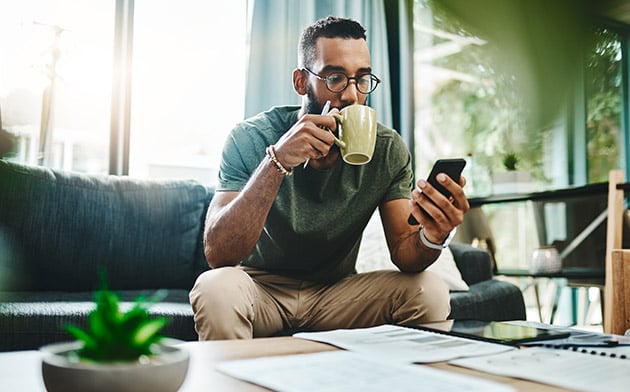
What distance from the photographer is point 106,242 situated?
2084 millimetres

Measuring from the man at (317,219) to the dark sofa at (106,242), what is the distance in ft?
1.20

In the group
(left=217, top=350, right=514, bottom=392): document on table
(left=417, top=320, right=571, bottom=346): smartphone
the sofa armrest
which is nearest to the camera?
(left=217, top=350, right=514, bottom=392): document on table

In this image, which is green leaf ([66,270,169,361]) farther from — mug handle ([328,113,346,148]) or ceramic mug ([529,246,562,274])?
ceramic mug ([529,246,562,274])

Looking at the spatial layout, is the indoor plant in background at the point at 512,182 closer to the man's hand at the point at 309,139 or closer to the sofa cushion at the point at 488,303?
the sofa cushion at the point at 488,303

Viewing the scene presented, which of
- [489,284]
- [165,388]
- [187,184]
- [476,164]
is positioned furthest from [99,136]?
[165,388]

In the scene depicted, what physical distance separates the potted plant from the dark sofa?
1.20 meters

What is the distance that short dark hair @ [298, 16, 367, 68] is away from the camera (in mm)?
1596

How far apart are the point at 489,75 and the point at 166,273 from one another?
2.67m

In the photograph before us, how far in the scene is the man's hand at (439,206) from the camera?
1196 millimetres

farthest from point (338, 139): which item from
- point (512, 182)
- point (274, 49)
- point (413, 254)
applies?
point (512, 182)

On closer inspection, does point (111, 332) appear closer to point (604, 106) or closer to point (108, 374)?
point (108, 374)

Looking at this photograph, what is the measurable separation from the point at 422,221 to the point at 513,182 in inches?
80.7

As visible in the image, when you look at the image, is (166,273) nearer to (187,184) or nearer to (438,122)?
(187,184)

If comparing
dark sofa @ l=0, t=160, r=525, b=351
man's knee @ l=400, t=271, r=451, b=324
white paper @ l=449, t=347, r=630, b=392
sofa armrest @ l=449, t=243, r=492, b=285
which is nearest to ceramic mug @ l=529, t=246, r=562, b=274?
sofa armrest @ l=449, t=243, r=492, b=285
